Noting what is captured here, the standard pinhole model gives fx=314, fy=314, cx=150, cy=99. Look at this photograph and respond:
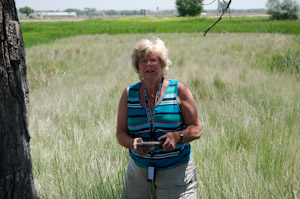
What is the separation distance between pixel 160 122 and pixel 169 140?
164 millimetres

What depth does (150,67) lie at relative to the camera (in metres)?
1.63

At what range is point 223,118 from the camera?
367 cm

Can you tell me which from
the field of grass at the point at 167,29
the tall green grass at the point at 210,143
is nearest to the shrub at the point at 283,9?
the field of grass at the point at 167,29

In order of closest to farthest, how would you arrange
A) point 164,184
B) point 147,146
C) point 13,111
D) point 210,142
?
point 147,146, point 13,111, point 164,184, point 210,142

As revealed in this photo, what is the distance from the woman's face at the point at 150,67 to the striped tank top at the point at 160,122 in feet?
0.30

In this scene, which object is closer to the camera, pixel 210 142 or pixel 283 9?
pixel 210 142

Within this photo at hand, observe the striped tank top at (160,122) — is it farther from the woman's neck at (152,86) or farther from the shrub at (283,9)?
the shrub at (283,9)

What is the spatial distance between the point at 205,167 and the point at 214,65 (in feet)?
20.1

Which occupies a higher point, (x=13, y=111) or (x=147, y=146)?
(x=13, y=111)

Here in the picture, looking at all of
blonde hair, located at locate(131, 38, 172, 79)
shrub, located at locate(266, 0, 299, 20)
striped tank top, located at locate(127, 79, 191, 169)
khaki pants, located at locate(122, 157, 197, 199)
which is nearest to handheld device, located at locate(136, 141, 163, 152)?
striped tank top, located at locate(127, 79, 191, 169)

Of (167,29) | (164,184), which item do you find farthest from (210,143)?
(167,29)

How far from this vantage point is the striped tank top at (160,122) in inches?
62.8

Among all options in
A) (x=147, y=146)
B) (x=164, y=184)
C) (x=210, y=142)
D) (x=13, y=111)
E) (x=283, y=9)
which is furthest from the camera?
(x=283, y=9)

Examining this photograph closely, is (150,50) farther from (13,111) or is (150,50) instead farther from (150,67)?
(13,111)
